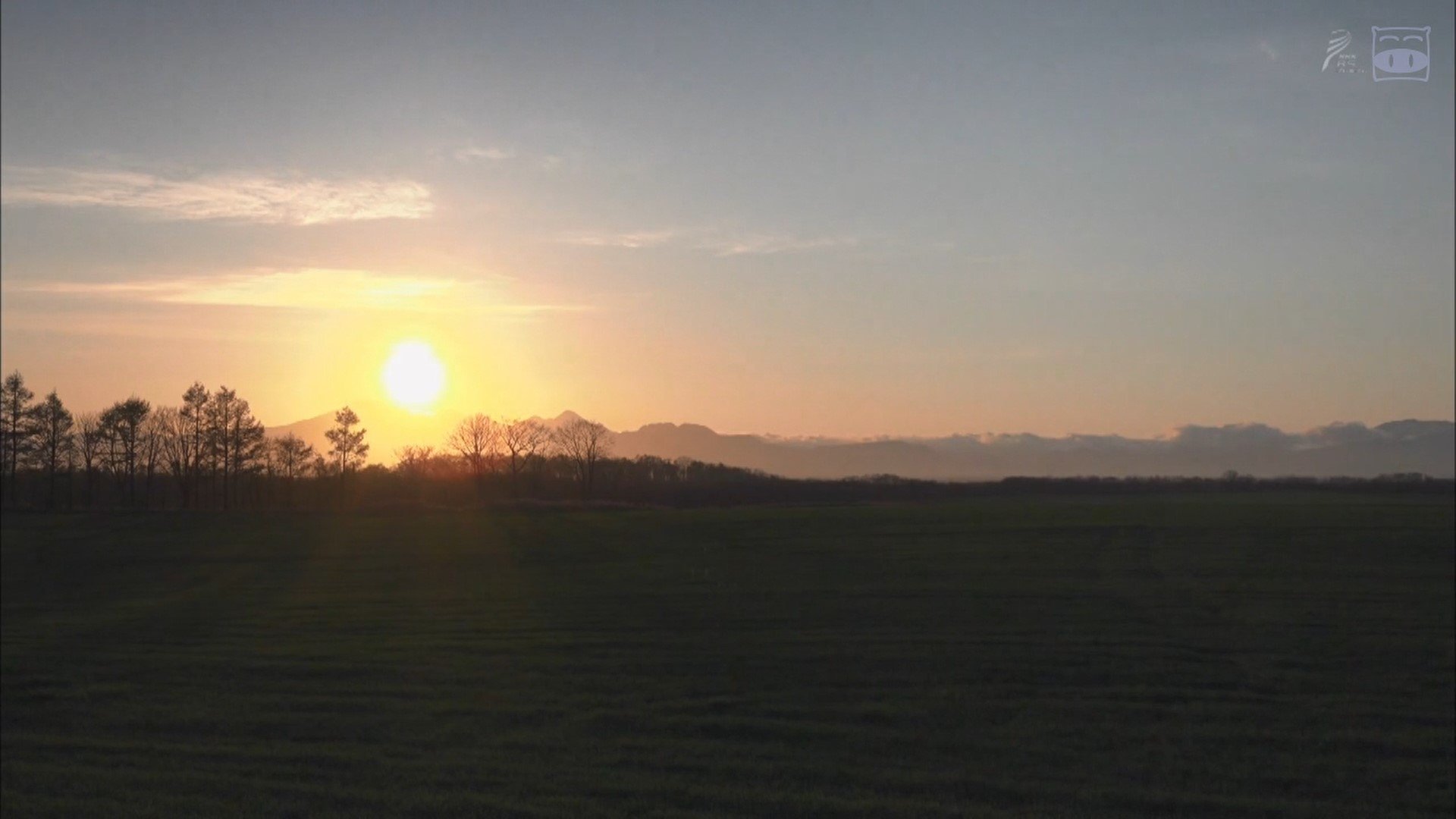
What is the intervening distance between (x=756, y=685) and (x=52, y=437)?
7979cm

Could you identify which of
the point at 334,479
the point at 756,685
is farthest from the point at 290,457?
the point at 756,685

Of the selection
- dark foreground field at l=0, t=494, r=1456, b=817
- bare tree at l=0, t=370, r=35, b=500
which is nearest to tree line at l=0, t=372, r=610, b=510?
bare tree at l=0, t=370, r=35, b=500

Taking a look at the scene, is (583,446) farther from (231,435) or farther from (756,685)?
(756,685)

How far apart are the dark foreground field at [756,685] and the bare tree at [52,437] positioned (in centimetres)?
4456

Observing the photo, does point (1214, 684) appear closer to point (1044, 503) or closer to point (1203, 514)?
point (1203, 514)

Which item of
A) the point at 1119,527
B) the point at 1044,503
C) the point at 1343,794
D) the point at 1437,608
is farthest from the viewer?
the point at 1044,503

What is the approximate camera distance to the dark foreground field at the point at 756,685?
1367 cm

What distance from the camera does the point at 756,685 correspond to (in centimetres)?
1984

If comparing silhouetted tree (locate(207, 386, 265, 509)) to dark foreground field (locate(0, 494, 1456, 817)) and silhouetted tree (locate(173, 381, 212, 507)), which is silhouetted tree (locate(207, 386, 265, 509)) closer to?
silhouetted tree (locate(173, 381, 212, 507))

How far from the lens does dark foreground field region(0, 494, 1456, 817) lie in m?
13.7

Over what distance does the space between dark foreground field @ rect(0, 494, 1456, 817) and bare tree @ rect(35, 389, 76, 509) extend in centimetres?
4456

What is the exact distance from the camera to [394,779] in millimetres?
13984

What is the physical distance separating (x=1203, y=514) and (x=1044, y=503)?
1348 centimetres

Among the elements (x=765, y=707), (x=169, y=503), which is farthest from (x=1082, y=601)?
(x=169, y=503)
